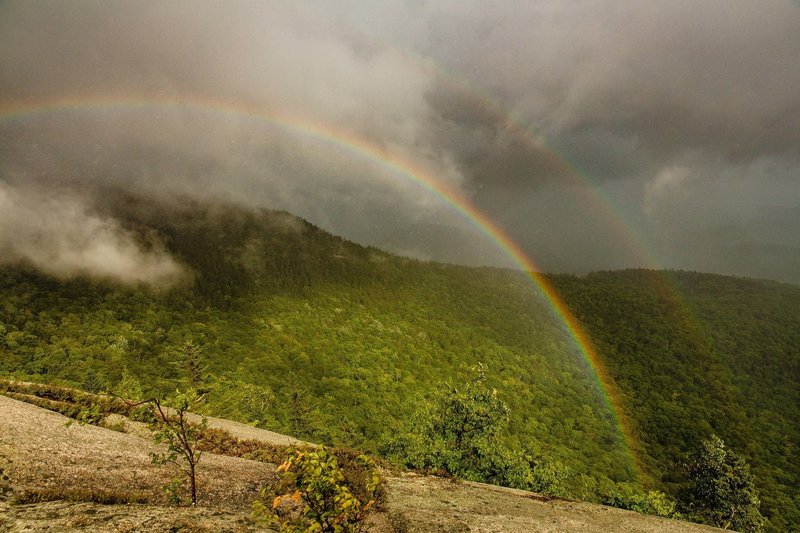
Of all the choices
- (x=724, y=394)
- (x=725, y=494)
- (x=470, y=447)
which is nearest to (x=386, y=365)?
(x=725, y=494)

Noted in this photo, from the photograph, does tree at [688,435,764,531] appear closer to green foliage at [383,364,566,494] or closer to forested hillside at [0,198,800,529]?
forested hillside at [0,198,800,529]

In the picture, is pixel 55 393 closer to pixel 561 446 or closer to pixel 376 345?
pixel 561 446

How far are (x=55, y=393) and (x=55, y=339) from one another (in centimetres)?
10733

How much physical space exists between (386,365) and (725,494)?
308ft

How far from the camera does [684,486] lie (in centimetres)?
10081

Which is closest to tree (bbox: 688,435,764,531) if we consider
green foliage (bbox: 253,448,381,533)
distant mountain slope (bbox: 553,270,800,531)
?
distant mountain slope (bbox: 553,270,800,531)

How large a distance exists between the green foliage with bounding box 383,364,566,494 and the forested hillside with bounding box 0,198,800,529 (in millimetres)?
18903

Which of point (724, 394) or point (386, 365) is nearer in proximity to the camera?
point (386, 365)

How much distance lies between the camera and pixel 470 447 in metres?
41.9

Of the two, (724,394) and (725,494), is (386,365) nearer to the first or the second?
(725,494)

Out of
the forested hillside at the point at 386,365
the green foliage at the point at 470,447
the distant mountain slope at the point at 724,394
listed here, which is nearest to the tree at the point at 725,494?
the forested hillside at the point at 386,365

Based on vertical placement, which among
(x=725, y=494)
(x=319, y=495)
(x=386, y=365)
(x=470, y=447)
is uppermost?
(x=386, y=365)

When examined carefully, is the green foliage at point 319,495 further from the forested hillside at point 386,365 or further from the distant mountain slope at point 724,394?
the distant mountain slope at point 724,394

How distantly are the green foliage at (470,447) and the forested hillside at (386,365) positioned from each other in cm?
1890
